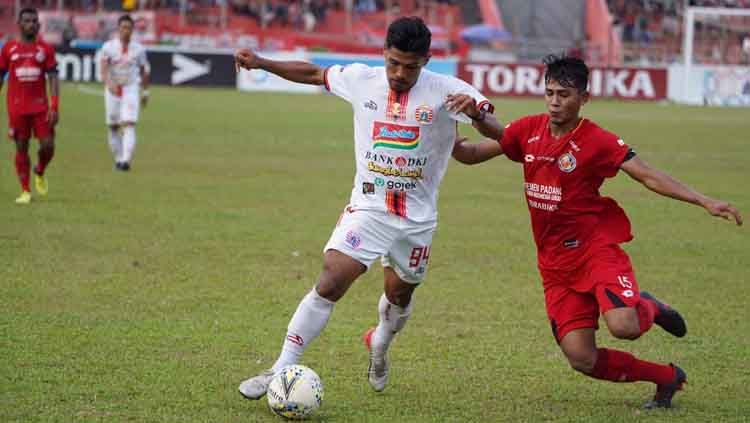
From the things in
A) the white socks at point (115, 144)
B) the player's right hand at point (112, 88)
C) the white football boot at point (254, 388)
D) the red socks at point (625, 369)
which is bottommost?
the white socks at point (115, 144)

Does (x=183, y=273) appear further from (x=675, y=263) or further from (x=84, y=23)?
(x=84, y=23)

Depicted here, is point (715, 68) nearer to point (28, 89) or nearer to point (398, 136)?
point (28, 89)

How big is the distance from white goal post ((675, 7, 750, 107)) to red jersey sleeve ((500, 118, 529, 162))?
3443 centimetres

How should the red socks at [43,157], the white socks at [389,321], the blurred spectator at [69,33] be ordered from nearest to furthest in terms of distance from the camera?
the white socks at [389,321]
the red socks at [43,157]
the blurred spectator at [69,33]

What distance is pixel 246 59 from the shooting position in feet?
22.4

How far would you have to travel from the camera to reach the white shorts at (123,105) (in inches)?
763

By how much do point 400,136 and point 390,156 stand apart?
0.13 meters

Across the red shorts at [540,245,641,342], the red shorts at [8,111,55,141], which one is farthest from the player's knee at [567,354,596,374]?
the red shorts at [8,111,55,141]

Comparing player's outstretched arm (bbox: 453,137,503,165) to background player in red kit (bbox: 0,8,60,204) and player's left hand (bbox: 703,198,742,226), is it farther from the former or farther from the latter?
background player in red kit (bbox: 0,8,60,204)

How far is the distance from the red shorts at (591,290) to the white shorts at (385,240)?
0.78 m

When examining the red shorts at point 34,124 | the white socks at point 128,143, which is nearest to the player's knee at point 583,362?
the red shorts at point 34,124

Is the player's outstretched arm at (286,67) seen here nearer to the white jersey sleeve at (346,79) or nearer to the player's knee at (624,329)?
the white jersey sleeve at (346,79)

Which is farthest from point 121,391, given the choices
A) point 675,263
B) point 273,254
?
point 675,263

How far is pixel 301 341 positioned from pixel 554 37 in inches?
1739
